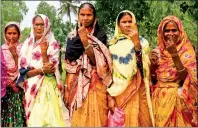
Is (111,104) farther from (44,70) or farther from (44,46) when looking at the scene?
(44,46)

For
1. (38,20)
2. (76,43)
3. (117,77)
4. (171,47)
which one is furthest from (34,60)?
(171,47)

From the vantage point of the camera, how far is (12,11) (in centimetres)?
3616

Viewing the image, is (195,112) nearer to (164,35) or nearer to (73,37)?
(164,35)

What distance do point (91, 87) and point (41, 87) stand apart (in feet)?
2.01

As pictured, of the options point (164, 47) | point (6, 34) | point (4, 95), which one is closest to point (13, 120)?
point (4, 95)

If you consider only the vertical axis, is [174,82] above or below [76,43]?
below

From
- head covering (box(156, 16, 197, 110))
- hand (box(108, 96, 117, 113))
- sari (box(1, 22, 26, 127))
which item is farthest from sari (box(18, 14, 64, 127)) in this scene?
head covering (box(156, 16, 197, 110))

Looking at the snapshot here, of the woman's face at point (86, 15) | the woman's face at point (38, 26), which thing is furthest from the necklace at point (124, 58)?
the woman's face at point (38, 26)

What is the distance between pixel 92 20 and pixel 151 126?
1.36 m

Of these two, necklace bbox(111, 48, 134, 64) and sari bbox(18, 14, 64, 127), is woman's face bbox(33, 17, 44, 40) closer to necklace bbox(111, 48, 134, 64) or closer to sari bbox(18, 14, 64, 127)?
sari bbox(18, 14, 64, 127)

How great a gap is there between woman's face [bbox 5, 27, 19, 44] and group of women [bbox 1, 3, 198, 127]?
400mm

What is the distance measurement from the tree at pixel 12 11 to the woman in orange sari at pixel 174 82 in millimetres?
28162

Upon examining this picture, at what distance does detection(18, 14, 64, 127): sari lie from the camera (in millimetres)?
6219

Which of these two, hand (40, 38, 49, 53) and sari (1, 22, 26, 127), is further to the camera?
sari (1, 22, 26, 127)
